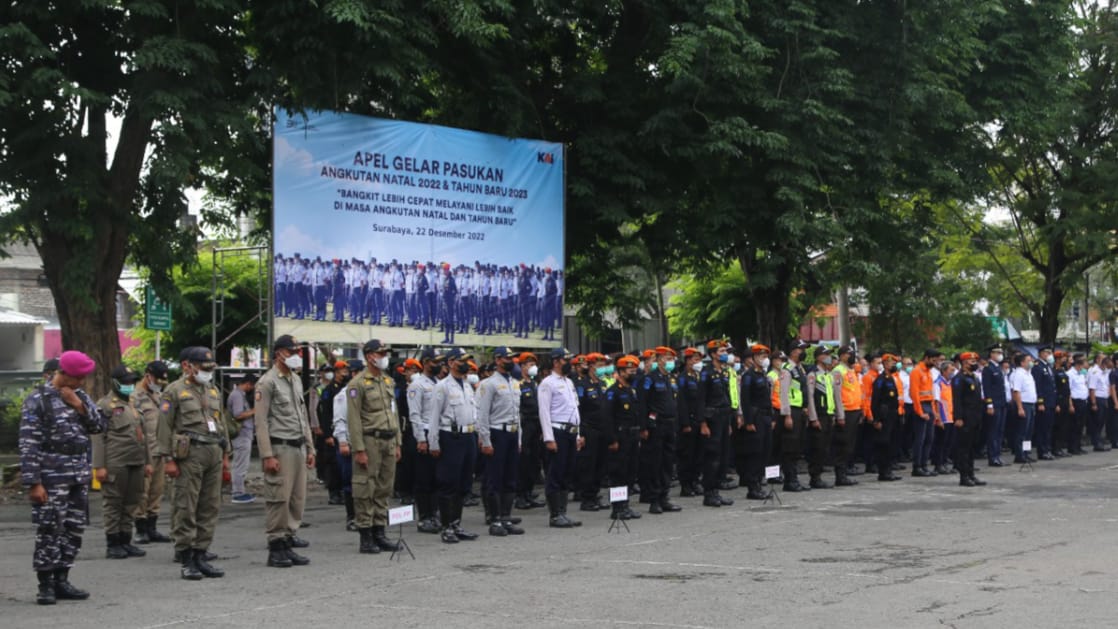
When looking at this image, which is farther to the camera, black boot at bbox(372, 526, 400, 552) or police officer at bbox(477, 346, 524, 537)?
police officer at bbox(477, 346, 524, 537)

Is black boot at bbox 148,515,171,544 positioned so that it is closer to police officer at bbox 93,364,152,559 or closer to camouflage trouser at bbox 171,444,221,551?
police officer at bbox 93,364,152,559

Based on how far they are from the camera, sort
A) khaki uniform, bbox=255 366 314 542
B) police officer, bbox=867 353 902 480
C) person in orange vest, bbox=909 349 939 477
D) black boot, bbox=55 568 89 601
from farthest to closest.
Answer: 1. person in orange vest, bbox=909 349 939 477
2. police officer, bbox=867 353 902 480
3. khaki uniform, bbox=255 366 314 542
4. black boot, bbox=55 568 89 601

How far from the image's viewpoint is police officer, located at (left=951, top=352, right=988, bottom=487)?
67.5ft

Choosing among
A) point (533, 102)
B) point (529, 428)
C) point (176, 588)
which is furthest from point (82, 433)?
point (533, 102)

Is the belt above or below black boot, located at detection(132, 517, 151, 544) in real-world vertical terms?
above

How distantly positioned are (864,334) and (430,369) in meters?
34.7

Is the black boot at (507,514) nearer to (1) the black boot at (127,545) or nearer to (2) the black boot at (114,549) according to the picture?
(1) the black boot at (127,545)

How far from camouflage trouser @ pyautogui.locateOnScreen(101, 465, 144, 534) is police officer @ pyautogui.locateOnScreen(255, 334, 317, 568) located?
194cm

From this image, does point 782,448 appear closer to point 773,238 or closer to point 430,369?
point 773,238

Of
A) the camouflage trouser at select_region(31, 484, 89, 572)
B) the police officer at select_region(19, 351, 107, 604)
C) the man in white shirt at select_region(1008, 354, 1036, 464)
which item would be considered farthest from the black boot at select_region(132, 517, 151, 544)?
the man in white shirt at select_region(1008, 354, 1036, 464)

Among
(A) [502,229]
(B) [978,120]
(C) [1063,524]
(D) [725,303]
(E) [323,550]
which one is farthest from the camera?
(D) [725,303]

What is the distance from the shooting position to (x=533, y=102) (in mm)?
23734

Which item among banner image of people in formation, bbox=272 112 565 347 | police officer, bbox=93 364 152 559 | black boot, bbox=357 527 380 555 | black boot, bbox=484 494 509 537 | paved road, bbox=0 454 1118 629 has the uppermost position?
banner image of people in formation, bbox=272 112 565 347

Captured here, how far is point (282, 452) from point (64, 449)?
217 cm
